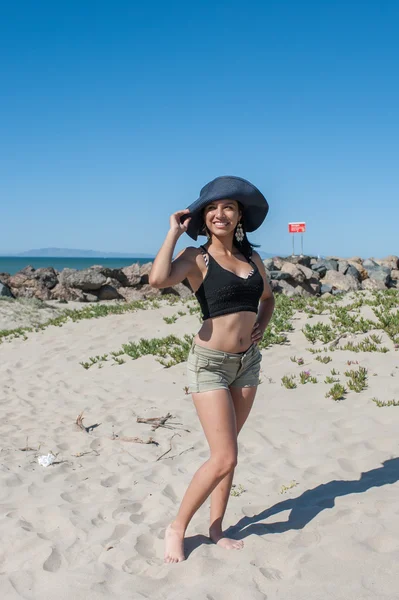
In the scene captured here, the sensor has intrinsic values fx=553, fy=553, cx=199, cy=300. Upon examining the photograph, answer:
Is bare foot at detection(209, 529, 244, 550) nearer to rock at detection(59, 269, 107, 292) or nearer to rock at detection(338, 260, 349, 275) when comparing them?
rock at detection(59, 269, 107, 292)

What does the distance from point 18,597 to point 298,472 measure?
2883 millimetres

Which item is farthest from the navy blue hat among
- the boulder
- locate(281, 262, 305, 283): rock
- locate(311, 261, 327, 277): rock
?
locate(311, 261, 327, 277): rock

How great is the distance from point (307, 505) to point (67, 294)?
56.2 ft

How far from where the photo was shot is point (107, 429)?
7.21 m

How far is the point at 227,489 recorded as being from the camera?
13.1ft

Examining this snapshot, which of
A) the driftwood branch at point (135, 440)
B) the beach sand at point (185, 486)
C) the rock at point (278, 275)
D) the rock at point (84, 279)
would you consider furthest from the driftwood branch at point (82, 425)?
the rock at point (84, 279)

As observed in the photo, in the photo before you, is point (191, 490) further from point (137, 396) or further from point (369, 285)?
point (369, 285)

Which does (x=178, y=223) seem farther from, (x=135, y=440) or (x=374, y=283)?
(x=374, y=283)

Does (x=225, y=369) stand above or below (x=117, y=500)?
above

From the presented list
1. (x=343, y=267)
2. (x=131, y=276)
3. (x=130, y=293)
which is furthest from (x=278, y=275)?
(x=343, y=267)

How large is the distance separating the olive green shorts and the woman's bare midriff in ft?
0.12

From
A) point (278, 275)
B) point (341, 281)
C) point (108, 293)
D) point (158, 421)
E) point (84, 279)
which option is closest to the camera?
point (158, 421)

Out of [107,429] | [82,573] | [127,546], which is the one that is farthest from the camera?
[107,429]

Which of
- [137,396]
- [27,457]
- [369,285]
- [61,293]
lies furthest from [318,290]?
[27,457]
